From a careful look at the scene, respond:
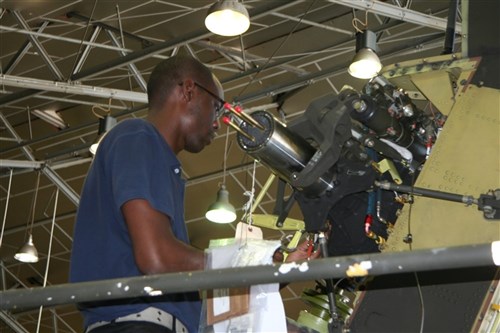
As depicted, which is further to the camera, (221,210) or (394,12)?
(221,210)

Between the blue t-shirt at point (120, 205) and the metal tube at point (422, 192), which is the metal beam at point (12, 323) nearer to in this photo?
the metal tube at point (422, 192)

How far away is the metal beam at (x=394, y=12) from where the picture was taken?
1250cm

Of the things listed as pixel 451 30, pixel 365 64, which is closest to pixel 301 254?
pixel 451 30

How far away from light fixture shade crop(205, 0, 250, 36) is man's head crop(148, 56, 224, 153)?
6.89m

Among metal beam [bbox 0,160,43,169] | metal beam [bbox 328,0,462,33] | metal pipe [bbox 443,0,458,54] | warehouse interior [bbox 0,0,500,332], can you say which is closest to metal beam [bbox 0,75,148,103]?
warehouse interior [bbox 0,0,500,332]

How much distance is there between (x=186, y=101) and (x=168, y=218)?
0.65m

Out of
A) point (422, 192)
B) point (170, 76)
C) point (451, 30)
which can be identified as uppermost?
point (451, 30)

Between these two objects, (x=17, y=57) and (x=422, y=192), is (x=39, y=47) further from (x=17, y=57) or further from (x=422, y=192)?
(x=422, y=192)

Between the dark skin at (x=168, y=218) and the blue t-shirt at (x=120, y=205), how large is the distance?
0.17 feet

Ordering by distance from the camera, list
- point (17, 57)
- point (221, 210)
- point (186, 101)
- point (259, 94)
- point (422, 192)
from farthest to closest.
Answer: point (221, 210) → point (259, 94) → point (17, 57) → point (422, 192) → point (186, 101)

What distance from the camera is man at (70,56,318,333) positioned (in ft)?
10.9

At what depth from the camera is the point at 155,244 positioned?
329 cm

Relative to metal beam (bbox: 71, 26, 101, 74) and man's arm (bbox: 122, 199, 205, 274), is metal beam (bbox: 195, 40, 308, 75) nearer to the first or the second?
metal beam (bbox: 71, 26, 101, 74)

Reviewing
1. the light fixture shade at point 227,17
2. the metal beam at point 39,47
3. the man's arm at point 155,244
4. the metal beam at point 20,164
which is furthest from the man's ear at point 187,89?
the metal beam at point 20,164
